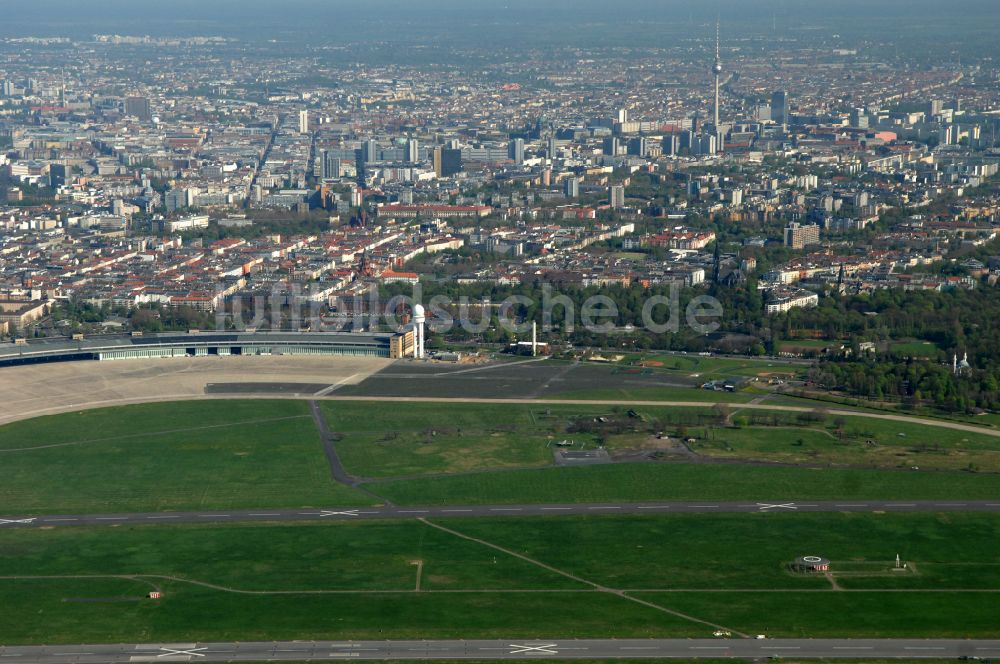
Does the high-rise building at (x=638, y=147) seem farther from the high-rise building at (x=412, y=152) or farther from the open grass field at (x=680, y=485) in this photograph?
the open grass field at (x=680, y=485)

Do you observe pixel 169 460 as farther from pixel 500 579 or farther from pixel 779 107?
pixel 779 107

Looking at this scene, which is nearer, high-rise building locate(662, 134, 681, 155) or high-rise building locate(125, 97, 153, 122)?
high-rise building locate(662, 134, 681, 155)

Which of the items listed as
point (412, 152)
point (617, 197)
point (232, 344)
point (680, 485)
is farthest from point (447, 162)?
point (680, 485)

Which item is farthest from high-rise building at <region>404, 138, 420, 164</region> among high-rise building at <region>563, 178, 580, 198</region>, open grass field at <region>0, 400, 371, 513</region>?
open grass field at <region>0, 400, 371, 513</region>

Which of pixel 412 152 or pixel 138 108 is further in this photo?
pixel 138 108

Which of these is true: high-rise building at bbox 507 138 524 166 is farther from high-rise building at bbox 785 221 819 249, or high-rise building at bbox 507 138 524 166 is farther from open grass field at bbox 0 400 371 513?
open grass field at bbox 0 400 371 513

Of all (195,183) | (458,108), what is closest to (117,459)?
(195,183)
